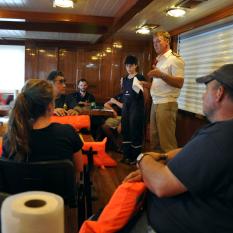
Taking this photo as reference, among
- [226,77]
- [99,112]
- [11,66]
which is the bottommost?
[99,112]

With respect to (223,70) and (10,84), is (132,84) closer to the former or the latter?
(223,70)

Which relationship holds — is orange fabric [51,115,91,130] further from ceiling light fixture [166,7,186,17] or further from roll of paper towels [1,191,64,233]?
roll of paper towels [1,191,64,233]

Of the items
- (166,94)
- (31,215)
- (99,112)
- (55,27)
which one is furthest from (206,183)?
(55,27)

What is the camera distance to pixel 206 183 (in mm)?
1069

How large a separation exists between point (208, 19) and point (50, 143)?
9.59 ft

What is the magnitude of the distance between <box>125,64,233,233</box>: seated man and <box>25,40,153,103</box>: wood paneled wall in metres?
5.09

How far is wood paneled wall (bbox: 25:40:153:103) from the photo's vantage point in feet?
20.5

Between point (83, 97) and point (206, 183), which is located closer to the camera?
point (206, 183)

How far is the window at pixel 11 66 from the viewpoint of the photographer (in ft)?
22.5

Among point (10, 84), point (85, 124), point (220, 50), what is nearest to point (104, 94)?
point (10, 84)

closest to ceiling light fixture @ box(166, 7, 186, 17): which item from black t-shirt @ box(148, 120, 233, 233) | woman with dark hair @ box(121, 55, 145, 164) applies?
woman with dark hair @ box(121, 55, 145, 164)

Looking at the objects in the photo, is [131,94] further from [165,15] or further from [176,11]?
[176,11]

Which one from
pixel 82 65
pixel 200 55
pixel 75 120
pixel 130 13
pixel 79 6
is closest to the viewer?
pixel 75 120

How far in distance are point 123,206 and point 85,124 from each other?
1733 millimetres
